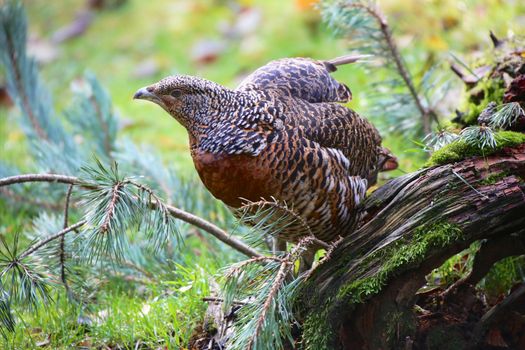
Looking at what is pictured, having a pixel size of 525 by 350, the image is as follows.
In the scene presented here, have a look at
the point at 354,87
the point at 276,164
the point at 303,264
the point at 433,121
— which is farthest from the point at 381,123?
the point at 354,87

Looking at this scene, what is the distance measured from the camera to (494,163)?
2418mm

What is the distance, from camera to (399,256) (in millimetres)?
2422

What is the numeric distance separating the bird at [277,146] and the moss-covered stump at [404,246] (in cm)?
25

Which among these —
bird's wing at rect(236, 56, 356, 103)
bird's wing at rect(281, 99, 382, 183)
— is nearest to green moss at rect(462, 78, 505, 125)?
bird's wing at rect(281, 99, 382, 183)

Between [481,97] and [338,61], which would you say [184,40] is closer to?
[338,61]

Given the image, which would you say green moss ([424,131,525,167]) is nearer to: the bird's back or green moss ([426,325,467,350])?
the bird's back

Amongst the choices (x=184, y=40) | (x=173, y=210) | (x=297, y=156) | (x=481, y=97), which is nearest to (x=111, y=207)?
(x=173, y=210)

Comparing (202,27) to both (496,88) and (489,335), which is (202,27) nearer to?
(496,88)

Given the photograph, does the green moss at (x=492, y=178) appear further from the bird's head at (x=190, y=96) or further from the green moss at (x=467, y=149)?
the bird's head at (x=190, y=96)

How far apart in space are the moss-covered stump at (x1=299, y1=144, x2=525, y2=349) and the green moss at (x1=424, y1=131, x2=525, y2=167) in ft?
0.09

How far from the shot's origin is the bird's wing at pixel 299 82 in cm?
310

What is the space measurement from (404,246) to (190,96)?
1122mm

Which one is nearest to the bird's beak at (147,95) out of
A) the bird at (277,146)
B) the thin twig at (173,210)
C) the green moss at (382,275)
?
the bird at (277,146)

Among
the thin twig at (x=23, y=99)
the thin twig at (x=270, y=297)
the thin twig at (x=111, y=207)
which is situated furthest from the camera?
the thin twig at (x=23, y=99)
